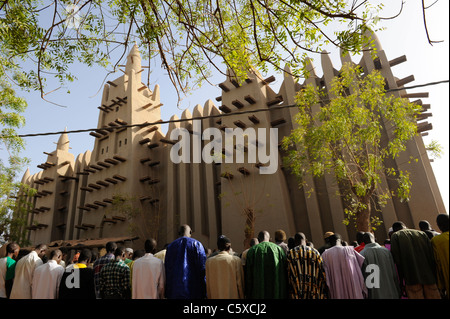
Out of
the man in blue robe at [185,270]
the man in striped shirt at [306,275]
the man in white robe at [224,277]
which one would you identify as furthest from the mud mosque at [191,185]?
the man in striped shirt at [306,275]

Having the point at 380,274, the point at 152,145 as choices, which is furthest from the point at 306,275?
the point at 152,145

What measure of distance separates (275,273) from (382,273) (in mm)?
1360

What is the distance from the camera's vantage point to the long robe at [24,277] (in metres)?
5.20

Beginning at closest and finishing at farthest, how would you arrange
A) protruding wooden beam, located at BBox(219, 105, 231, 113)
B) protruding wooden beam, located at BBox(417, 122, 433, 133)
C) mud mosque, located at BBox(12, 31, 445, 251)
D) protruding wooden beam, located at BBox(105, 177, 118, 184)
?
protruding wooden beam, located at BBox(417, 122, 433, 133) → mud mosque, located at BBox(12, 31, 445, 251) → protruding wooden beam, located at BBox(219, 105, 231, 113) → protruding wooden beam, located at BBox(105, 177, 118, 184)

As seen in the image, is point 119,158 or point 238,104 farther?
point 119,158

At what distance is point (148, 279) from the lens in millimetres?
4672

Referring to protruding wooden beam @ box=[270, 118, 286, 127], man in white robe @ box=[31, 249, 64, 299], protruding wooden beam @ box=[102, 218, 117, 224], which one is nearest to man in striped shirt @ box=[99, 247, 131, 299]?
man in white robe @ box=[31, 249, 64, 299]

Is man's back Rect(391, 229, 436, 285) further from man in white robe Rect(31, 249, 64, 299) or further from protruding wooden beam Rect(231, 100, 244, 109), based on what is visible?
protruding wooden beam Rect(231, 100, 244, 109)

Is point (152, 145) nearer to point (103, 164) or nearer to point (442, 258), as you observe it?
point (103, 164)

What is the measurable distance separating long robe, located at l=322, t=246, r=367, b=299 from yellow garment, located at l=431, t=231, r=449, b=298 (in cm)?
83

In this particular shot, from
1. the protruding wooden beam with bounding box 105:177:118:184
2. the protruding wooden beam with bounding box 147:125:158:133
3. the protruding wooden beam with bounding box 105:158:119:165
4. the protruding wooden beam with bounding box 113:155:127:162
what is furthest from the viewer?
the protruding wooden beam with bounding box 147:125:158:133

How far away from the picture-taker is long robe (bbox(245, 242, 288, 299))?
14.0 ft

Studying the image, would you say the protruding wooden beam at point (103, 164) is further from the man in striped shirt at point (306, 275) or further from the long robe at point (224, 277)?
the man in striped shirt at point (306, 275)
